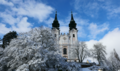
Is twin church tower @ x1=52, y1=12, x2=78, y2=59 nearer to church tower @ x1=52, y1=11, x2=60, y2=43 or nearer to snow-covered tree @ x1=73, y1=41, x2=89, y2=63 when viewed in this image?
church tower @ x1=52, y1=11, x2=60, y2=43

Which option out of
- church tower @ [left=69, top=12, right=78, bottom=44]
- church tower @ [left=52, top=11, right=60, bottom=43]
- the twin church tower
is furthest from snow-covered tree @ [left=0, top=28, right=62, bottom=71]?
church tower @ [left=69, top=12, right=78, bottom=44]

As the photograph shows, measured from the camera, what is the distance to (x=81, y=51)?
27.5 meters

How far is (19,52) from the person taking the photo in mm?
11148

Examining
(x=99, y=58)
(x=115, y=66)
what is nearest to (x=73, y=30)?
(x=99, y=58)

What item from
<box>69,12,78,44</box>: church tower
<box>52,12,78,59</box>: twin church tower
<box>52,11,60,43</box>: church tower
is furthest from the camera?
<box>52,11,60,43</box>: church tower

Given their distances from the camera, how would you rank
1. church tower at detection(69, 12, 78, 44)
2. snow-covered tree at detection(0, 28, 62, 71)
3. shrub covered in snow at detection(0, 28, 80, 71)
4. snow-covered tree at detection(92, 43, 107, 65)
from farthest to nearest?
church tower at detection(69, 12, 78, 44) < snow-covered tree at detection(92, 43, 107, 65) < shrub covered in snow at detection(0, 28, 80, 71) < snow-covered tree at detection(0, 28, 62, 71)

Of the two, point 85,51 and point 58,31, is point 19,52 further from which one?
point 58,31

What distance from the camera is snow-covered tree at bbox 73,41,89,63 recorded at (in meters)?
27.0

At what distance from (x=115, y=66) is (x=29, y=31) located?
19287 mm

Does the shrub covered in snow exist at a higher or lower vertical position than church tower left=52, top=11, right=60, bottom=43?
lower

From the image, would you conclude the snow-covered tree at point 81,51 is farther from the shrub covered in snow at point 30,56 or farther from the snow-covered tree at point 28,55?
the snow-covered tree at point 28,55

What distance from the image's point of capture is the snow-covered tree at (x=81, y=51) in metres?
27.0

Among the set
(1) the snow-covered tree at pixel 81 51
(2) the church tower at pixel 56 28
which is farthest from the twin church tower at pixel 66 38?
(1) the snow-covered tree at pixel 81 51

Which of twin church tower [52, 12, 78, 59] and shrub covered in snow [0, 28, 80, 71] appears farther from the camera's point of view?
twin church tower [52, 12, 78, 59]
